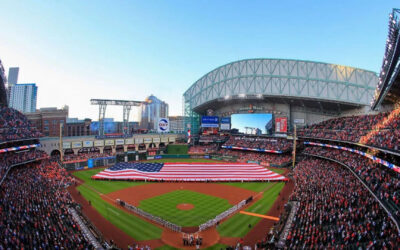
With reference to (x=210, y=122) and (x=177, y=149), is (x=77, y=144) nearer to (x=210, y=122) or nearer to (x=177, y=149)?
(x=177, y=149)

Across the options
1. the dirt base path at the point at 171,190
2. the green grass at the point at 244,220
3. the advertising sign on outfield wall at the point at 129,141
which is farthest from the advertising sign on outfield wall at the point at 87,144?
the green grass at the point at 244,220

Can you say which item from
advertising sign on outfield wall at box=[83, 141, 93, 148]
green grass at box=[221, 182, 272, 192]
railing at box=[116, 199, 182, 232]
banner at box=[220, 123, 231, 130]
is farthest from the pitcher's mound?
banner at box=[220, 123, 231, 130]

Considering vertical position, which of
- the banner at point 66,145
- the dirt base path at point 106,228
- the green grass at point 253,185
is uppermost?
the banner at point 66,145

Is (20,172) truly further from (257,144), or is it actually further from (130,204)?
(257,144)

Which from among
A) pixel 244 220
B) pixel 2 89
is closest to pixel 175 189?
pixel 244 220

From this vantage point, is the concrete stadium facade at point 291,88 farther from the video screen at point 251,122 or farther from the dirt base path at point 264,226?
the dirt base path at point 264,226

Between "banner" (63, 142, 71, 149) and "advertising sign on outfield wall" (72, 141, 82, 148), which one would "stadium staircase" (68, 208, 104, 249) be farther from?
"advertising sign on outfield wall" (72, 141, 82, 148)

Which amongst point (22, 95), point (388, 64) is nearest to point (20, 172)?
point (388, 64)

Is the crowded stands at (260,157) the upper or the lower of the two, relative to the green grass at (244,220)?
upper
